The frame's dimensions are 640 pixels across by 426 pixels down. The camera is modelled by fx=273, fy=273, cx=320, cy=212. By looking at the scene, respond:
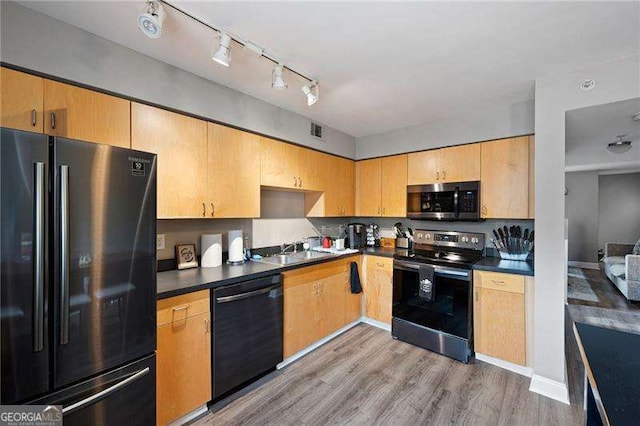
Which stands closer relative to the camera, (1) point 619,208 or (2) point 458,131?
(2) point 458,131

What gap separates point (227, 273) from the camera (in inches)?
86.4

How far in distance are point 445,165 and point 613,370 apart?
2.47m

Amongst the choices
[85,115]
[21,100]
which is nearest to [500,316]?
[85,115]

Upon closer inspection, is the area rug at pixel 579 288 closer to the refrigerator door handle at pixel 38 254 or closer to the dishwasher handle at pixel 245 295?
the dishwasher handle at pixel 245 295

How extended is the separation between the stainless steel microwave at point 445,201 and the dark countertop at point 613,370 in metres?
1.75

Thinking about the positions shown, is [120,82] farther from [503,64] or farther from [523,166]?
[523,166]

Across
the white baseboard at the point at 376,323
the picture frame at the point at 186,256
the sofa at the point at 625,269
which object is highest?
the picture frame at the point at 186,256

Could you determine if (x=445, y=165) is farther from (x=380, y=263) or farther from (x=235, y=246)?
(x=235, y=246)

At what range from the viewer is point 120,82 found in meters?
1.78

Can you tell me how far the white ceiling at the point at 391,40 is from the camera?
4.88ft

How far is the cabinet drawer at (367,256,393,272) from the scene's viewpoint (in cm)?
323

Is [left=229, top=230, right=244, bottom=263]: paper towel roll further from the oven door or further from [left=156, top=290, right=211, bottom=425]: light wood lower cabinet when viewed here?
the oven door

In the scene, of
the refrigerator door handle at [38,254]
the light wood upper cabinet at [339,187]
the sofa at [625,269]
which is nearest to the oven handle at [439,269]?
the light wood upper cabinet at [339,187]

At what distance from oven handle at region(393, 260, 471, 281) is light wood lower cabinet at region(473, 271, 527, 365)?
10 centimetres
